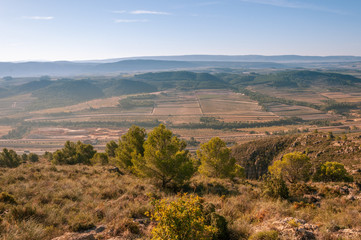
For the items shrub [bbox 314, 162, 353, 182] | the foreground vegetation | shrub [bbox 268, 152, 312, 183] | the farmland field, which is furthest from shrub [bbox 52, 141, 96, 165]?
the farmland field

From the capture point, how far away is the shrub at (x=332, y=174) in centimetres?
3194

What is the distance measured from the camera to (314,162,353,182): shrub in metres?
31.9

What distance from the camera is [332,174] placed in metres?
32.4

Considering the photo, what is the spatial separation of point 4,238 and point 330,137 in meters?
74.7

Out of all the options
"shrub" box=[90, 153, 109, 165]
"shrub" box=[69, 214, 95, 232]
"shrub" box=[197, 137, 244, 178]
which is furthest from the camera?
"shrub" box=[90, 153, 109, 165]

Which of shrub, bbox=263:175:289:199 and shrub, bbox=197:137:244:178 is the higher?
shrub, bbox=263:175:289:199

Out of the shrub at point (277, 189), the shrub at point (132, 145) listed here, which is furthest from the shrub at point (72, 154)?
the shrub at point (277, 189)

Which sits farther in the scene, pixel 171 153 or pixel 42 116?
pixel 42 116

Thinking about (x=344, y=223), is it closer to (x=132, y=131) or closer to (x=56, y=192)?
(x=56, y=192)

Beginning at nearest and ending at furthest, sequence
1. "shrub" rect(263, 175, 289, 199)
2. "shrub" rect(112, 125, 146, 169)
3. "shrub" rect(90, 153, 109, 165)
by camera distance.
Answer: "shrub" rect(263, 175, 289, 199) → "shrub" rect(112, 125, 146, 169) → "shrub" rect(90, 153, 109, 165)

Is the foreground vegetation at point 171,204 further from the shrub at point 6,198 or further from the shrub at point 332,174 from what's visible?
the shrub at point 332,174

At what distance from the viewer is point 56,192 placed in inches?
661

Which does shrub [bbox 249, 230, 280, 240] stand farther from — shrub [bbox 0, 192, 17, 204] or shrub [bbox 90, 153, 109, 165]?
shrub [bbox 90, 153, 109, 165]

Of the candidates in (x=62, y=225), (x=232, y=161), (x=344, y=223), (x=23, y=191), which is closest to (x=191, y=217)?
(x=62, y=225)
